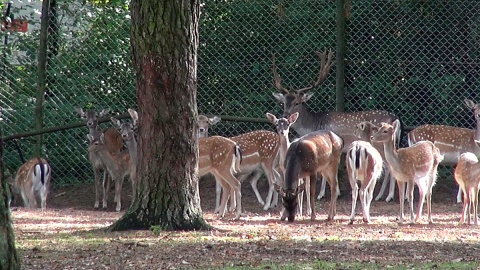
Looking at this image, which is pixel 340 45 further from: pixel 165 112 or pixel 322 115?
pixel 165 112

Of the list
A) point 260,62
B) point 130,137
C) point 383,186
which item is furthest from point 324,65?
point 130,137

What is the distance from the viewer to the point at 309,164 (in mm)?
11297

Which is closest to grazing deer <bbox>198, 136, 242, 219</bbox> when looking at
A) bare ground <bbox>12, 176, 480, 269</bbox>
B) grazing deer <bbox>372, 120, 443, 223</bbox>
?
bare ground <bbox>12, 176, 480, 269</bbox>

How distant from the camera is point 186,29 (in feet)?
29.2

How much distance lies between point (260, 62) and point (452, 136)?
294 cm

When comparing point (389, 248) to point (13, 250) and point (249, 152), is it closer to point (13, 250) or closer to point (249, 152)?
point (13, 250)

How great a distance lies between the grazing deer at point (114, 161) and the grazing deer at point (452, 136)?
414 centimetres

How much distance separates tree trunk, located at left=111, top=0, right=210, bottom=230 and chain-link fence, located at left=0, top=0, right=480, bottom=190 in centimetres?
519

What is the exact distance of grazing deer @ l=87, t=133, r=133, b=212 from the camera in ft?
46.5

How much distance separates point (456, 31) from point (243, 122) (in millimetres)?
3269

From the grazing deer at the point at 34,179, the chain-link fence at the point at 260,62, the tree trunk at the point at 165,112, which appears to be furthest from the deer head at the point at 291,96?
the tree trunk at the point at 165,112

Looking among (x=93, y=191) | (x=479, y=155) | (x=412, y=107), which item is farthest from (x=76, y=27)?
(x=479, y=155)

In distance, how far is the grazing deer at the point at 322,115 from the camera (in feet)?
44.7

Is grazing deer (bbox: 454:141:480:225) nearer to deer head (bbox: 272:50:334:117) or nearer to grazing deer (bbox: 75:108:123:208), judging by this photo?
deer head (bbox: 272:50:334:117)
